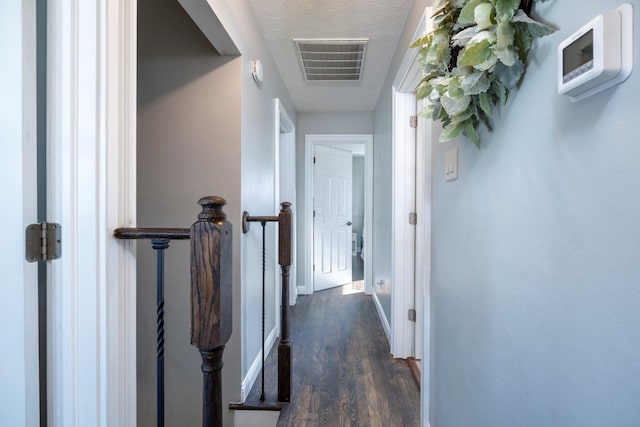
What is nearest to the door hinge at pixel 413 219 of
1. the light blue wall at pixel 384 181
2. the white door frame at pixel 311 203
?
the light blue wall at pixel 384 181

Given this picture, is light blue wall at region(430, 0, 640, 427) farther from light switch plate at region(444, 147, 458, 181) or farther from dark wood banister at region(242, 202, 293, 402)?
dark wood banister at region(242, 202, 293, 402)

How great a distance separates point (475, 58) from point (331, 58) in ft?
7.29

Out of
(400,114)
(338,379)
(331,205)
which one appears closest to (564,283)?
(338,379)

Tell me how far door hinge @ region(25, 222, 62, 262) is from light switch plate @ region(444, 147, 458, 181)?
131 centimetres

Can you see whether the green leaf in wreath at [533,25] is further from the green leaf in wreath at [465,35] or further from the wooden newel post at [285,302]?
the wooden newel post at [285,302]

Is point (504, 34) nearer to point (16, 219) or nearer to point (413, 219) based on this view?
point (16, 219)

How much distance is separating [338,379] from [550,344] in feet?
5.76

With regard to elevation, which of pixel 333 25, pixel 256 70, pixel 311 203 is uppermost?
pixel 333 25

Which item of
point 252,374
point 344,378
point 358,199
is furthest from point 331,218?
point 358,199

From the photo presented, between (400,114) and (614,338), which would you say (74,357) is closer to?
(614,338)

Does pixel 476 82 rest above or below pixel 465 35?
below

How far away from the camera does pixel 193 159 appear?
1.99 meters

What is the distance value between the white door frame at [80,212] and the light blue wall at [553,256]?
42.5 inches

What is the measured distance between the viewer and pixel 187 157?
6.55ft
